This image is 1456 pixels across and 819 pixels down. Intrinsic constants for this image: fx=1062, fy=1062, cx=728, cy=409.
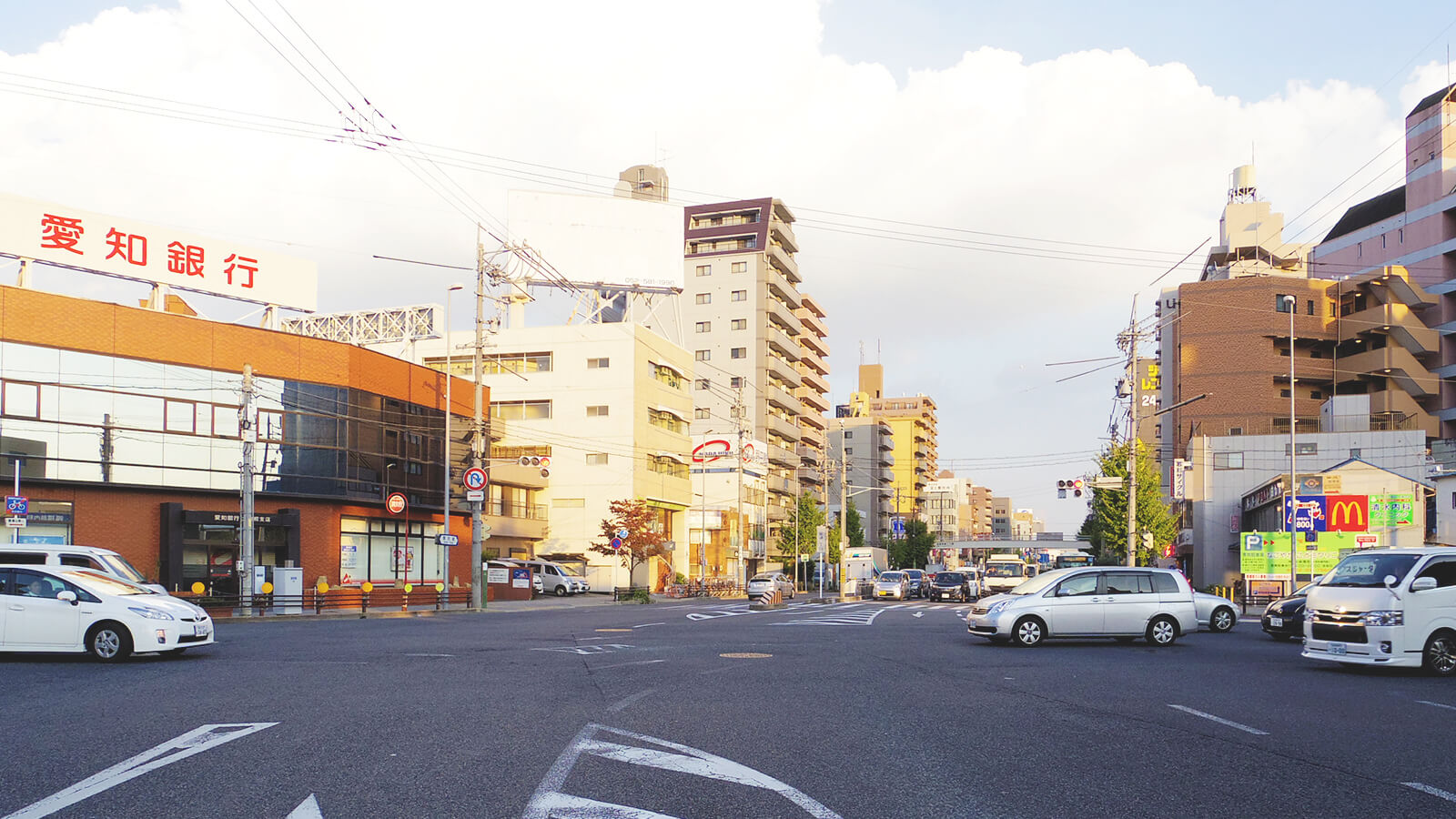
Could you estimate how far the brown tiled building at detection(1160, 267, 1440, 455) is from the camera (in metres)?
70.8

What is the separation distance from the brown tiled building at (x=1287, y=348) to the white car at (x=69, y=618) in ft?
229

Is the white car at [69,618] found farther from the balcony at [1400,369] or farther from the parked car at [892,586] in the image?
the balcony at [1400,369]

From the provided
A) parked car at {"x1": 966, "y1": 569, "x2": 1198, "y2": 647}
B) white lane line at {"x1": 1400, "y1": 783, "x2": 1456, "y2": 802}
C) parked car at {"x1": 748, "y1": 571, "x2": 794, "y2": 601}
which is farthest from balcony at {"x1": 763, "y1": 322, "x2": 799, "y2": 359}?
white lane line at {"x1": 1400, "y1": 783, "x2": 1456, "y2": 802}

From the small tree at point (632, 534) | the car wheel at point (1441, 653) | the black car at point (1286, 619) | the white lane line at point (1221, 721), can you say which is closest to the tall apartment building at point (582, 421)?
the small tree at point (632, 534)

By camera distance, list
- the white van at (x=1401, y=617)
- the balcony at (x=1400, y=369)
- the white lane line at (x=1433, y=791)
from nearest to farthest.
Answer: the white lane line at (x=1433, y=791)
the white van at (x=1401, y=617)
the balcony at (x=1400, y=369)

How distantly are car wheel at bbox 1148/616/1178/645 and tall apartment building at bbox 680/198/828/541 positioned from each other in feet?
237

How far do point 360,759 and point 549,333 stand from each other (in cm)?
6842

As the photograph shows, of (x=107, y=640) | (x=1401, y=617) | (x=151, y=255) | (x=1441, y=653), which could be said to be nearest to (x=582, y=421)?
(x=151, y=255)

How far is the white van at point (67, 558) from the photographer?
742 inches

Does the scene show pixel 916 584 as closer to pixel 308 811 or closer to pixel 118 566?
pixel 118 566

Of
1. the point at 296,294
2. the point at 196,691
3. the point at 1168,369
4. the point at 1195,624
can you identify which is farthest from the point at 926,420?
the point at 196,691

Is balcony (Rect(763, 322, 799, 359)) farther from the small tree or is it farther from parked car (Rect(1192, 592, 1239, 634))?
parked car (Rect(1192, 592, 1239, 634))

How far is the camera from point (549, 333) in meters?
75.6

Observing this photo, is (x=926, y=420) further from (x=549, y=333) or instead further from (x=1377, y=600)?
(x=1377, y=600)
